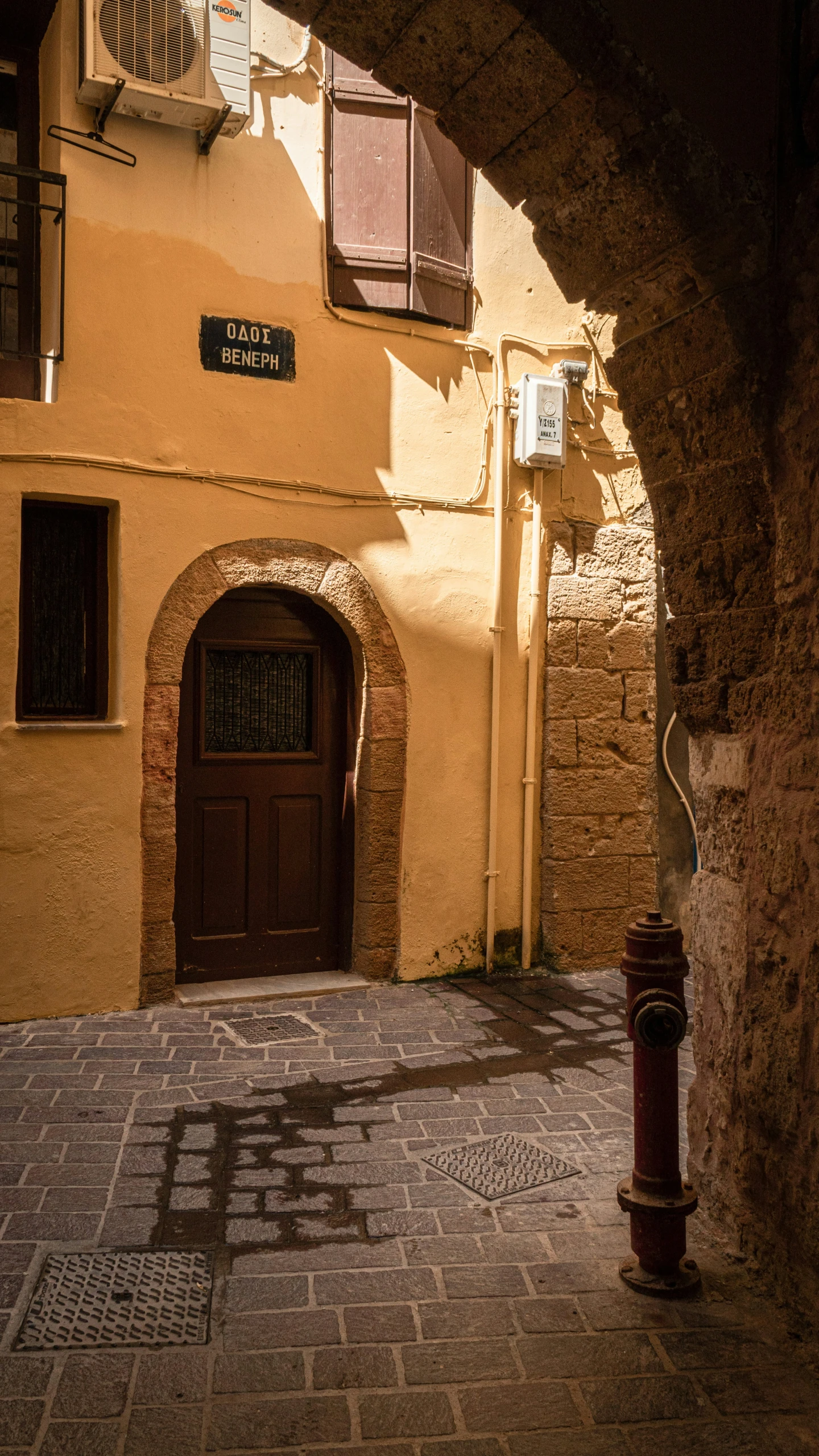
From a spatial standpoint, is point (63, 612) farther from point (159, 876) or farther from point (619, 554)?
point (619, 554)

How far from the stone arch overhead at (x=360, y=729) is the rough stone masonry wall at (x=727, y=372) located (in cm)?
288

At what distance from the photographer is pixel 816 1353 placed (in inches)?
97.1

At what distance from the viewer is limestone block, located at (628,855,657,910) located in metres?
6.45

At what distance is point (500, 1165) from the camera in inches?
140

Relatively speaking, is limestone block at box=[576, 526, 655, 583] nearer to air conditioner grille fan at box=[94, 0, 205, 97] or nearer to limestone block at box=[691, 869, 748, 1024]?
air conditioner grille fan at box=[94, 0, 205, 97]

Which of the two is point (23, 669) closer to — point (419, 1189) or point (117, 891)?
point (117, 891)

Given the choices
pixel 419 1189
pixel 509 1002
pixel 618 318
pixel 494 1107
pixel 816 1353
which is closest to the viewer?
pixel 816 1353

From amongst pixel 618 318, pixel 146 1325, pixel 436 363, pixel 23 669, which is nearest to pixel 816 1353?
pixel 146 1325

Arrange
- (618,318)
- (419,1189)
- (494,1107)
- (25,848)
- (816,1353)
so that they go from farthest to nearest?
(25,848) < (494,1107) < (419,1189) < (618,318) < (816,1353)

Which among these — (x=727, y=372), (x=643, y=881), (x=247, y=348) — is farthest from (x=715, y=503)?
(x=643, y=881)

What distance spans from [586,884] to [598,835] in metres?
0.30

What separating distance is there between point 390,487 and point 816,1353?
4505 mm

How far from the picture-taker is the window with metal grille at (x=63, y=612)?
523cm

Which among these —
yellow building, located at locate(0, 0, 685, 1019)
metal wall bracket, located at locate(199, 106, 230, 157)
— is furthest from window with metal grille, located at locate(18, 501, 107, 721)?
metal wall bracket, located at locate(199, 106, 230, 157)
